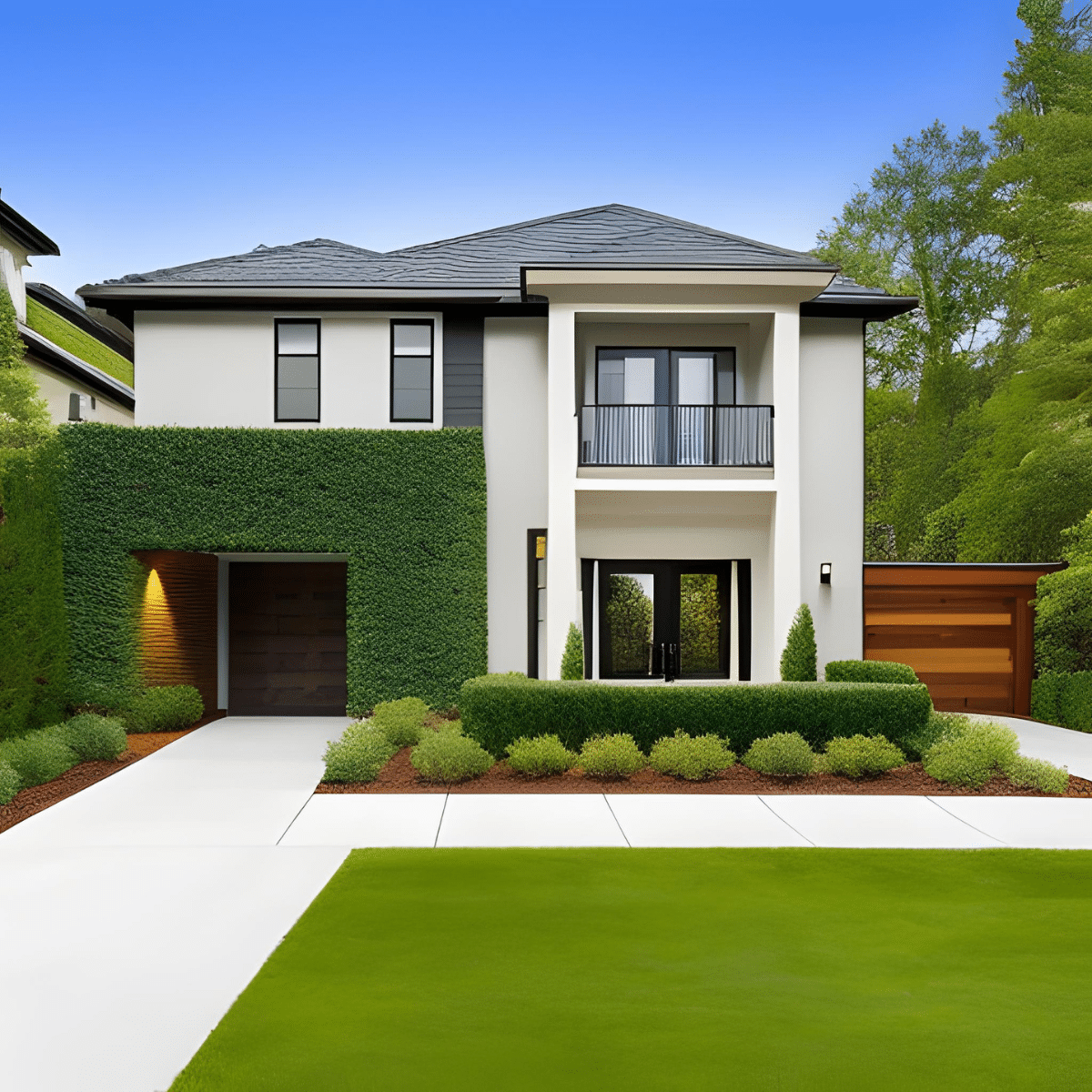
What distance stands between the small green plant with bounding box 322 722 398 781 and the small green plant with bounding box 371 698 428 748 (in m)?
1.24

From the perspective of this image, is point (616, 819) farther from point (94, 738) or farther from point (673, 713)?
point (94, 738)

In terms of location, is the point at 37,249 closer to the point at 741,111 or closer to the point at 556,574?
the point at 556,574

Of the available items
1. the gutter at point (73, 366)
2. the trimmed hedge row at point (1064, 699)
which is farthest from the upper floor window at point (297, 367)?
the trimmed hedge row at point (1064, 699)

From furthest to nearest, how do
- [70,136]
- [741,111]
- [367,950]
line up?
[70,136] → [741,111] → [367,950]

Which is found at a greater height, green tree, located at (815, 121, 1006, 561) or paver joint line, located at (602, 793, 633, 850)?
green tree, located at (815, 121, 1006, 561)

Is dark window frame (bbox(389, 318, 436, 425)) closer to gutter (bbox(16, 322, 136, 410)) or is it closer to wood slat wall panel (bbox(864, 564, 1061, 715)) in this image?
gutter (bbox(16, 322, 136, 410))

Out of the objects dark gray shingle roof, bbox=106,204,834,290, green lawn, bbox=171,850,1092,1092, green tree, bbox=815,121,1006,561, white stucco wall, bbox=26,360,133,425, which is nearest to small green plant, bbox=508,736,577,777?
green lawn, bbox=171,850,1092,1092

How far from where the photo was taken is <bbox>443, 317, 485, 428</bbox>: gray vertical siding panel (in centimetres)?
1530

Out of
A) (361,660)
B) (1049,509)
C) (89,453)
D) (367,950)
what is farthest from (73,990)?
(1049,509)

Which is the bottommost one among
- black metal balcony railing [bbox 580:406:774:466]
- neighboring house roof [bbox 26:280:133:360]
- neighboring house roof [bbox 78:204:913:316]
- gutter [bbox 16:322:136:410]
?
black metal balcony railing [bbox 580:406:774:466]

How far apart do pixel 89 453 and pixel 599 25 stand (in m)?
16.8

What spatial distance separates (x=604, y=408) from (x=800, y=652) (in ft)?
16.2

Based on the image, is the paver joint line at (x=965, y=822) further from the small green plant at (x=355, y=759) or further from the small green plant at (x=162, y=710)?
the small green plant at (x=162, y=710)

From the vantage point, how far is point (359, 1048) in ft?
13.9
